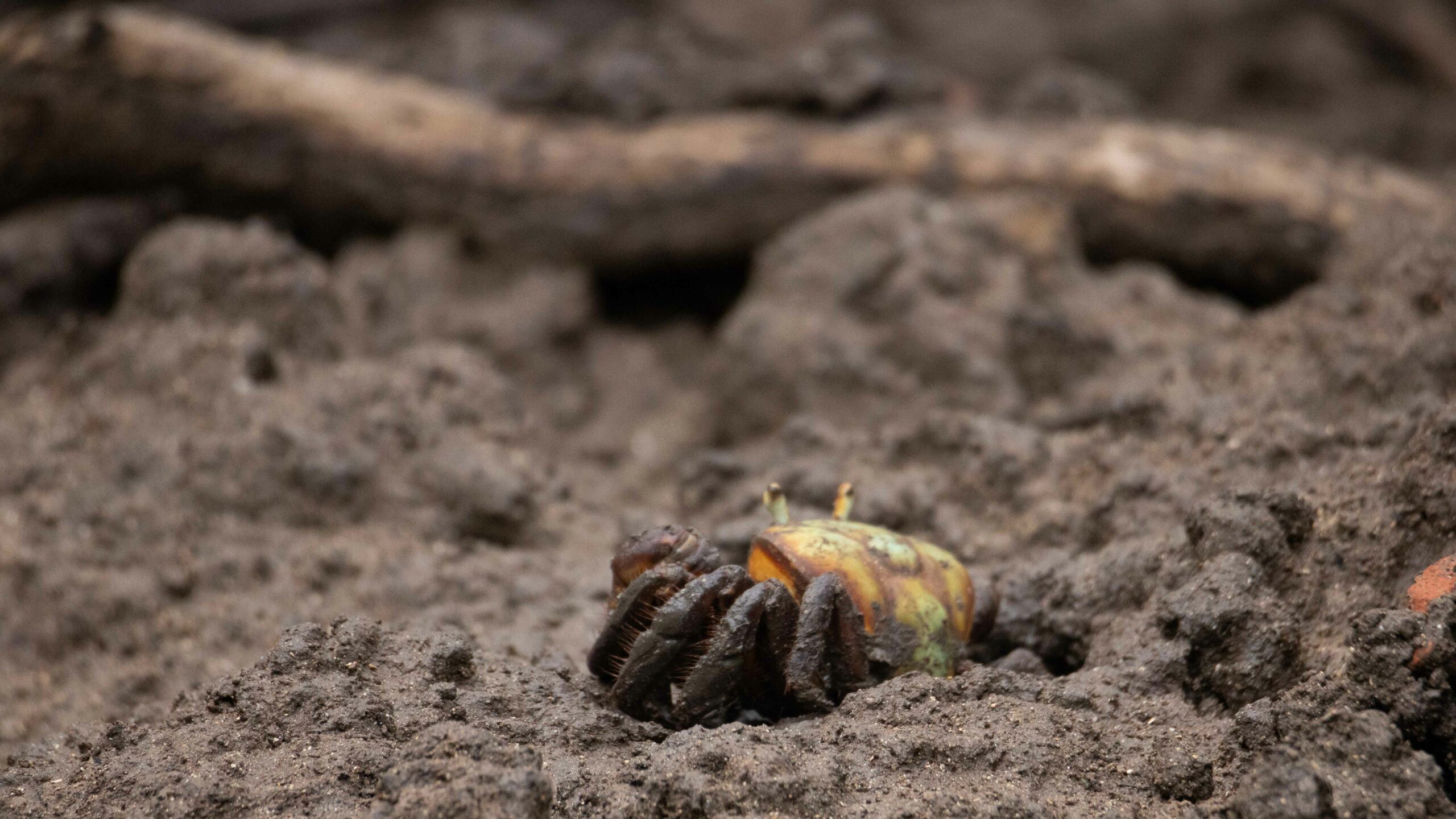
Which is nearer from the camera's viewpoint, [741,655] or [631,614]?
[741,655]

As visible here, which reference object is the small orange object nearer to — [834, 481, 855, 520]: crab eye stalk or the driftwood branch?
[834, 481, 855, 520]: crab eye stalk

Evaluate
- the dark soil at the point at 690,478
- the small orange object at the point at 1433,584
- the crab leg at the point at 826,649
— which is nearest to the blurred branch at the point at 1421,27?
the dark soil at the point at 690,478

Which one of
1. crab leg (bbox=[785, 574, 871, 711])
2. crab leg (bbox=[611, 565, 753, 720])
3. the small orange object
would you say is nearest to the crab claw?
crab leg (bbox=[611, 565, 753, 720])

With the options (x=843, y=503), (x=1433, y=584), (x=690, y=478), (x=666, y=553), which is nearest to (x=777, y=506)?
(x=843, y=503)

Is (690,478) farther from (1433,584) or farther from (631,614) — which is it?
(1433,584)

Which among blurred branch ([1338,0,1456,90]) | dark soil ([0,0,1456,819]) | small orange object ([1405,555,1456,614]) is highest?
blurred branch ([1338,0,1456,90])

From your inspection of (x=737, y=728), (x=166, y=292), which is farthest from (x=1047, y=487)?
(x=166, y=292)
